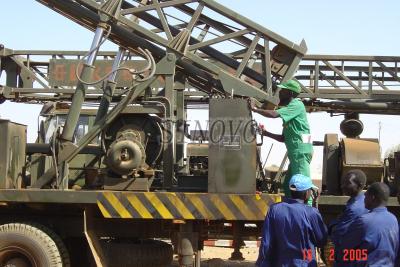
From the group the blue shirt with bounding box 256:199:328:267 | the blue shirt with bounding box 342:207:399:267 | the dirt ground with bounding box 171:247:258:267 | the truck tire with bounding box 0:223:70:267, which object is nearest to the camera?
the blue shirt with bounding box 342:207:399:267

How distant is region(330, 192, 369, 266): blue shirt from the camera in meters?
4.41

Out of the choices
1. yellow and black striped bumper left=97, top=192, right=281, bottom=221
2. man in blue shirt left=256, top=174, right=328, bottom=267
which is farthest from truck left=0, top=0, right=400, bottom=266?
man in blue shirt left=256, top=174, right=328, bottom=267

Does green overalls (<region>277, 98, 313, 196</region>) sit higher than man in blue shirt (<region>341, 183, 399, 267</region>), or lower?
higher

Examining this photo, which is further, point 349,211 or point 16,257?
point 16,257

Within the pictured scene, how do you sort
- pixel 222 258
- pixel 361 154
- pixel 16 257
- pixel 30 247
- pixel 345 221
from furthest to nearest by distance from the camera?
pixel 222 258, pixel 361 154, pixel 16 257, pixel 30 247, pixel 345 221

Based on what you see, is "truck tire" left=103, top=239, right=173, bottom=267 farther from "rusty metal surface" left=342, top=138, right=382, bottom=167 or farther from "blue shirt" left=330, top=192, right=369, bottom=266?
"blue shirt" left=330, top=192, right=369, bottom=266

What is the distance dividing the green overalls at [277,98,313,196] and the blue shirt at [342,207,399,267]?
6.65 ft

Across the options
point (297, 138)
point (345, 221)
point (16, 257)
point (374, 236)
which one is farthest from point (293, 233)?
point (16, 257)

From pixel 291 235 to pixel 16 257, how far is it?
3.64 metres

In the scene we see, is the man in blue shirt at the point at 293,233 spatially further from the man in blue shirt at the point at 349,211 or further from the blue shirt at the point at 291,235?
the man in blue shirt at the point at 349,211

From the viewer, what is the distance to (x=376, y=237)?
13.8 feet

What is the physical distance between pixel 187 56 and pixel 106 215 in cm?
200

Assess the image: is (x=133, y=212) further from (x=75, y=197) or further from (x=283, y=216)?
(x=283, y=216)

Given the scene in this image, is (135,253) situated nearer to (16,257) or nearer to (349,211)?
(16,257)
